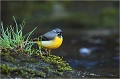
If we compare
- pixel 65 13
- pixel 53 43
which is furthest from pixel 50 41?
pixel 65 13

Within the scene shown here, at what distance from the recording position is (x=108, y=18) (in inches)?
907

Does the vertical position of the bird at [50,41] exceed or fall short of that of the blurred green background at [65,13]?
it falls short

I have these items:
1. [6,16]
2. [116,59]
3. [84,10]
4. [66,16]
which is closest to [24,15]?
[6,16]

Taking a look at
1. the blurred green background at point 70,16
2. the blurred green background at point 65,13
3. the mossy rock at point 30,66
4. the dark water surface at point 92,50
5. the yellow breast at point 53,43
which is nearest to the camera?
the mossy rock at point 30,66

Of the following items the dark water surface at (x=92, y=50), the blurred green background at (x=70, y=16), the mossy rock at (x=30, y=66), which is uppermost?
the blurred green background at (x=70, y=16)

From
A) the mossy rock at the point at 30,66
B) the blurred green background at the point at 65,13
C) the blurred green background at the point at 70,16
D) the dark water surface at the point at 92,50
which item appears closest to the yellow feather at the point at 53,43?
the mossy rock at the point at 30,66

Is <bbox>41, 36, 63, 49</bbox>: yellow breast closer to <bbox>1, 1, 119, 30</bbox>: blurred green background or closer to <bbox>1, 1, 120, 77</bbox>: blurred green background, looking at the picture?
<bbox>1, 1, 120, 77</bbox>: blurred green background

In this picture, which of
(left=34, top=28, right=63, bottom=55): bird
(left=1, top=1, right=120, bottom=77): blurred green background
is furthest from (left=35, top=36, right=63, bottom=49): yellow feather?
(left=1, top=1, right=120, bottom=77): blurred green background

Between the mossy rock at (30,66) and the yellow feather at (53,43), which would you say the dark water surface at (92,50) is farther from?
the mossy rock at (30,66)

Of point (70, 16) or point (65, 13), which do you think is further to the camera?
point (65, 13)

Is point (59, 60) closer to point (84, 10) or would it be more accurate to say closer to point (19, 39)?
point (19, 39)

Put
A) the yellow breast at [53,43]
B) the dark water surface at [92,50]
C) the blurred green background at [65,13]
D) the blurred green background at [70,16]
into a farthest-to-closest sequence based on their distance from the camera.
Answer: the blurred green background at [65,13] < the blurred green background at [70,16] < the dark water surface at [92,50] < the yellow breast at [53,43]

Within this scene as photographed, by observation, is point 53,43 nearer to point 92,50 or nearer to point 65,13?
point 92,50

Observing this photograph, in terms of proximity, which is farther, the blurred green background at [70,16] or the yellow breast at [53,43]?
the blurred green background at [70,16]
